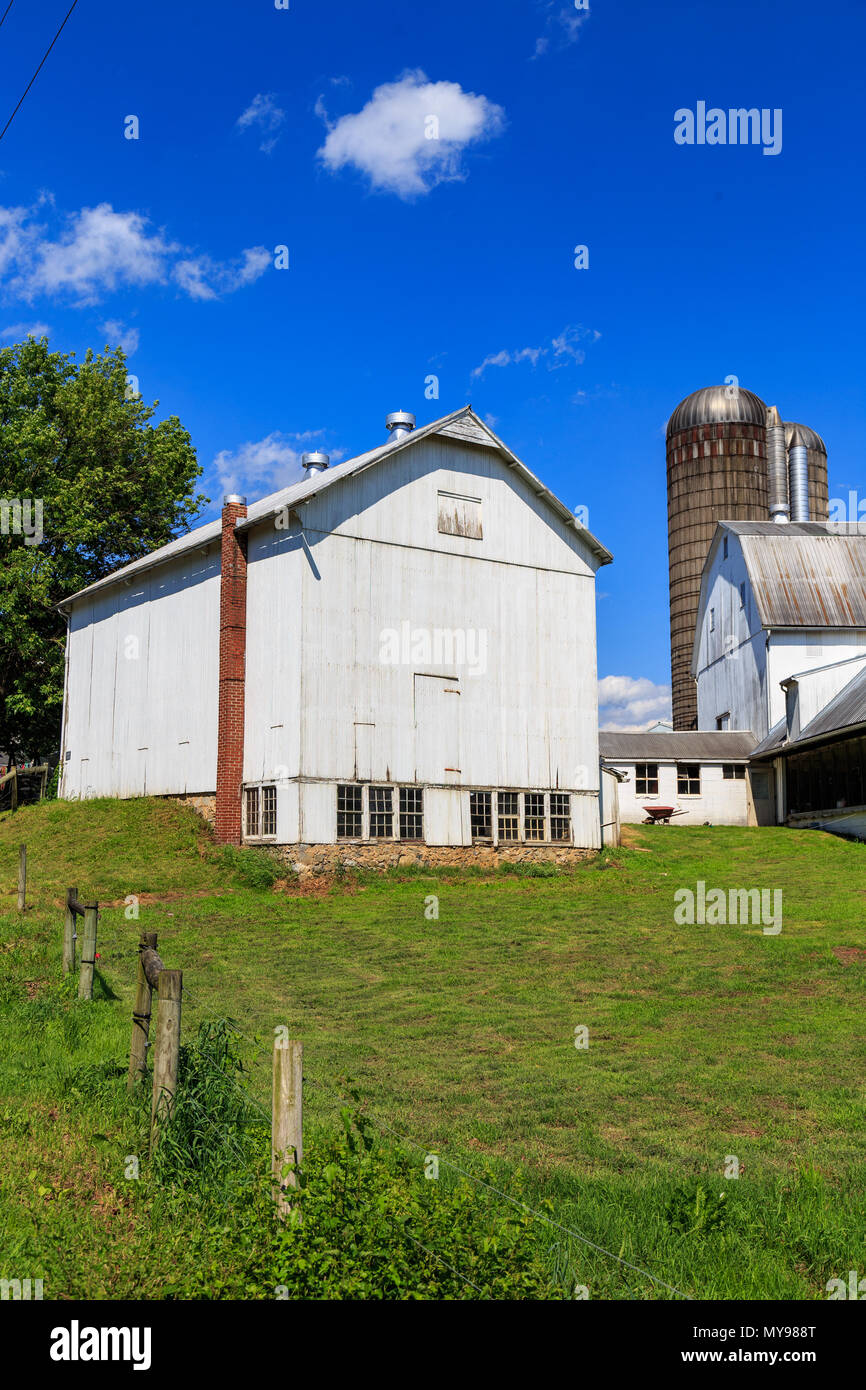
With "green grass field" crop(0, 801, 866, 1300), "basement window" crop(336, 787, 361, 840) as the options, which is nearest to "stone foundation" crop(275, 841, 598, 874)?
"basement window" crop(336, 787, 361, 840)

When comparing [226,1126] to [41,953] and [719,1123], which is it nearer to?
[719,1123]

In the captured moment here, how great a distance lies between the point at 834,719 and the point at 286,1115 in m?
33.2

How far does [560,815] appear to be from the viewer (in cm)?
3134

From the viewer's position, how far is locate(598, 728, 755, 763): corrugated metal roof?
4300cm

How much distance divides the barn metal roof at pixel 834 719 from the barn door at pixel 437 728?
11.9 m

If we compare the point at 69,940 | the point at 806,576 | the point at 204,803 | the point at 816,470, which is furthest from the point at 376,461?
the point at 816,470

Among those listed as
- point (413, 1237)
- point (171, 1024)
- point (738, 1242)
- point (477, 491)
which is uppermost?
point (477, 491)

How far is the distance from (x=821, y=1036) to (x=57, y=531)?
3519cm

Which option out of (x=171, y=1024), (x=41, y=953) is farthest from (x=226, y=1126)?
(x=41, y=953)

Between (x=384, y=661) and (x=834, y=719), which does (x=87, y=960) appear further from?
(x=834, y=719)

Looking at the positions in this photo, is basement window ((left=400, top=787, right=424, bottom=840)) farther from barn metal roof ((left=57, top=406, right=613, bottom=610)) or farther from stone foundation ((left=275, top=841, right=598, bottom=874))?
barn metal roof ((left=57, top=406, right=613, bottom=610))

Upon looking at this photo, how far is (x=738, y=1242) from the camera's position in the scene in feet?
22.8

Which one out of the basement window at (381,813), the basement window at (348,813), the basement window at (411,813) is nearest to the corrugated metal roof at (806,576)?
the basement window at (411,813)
